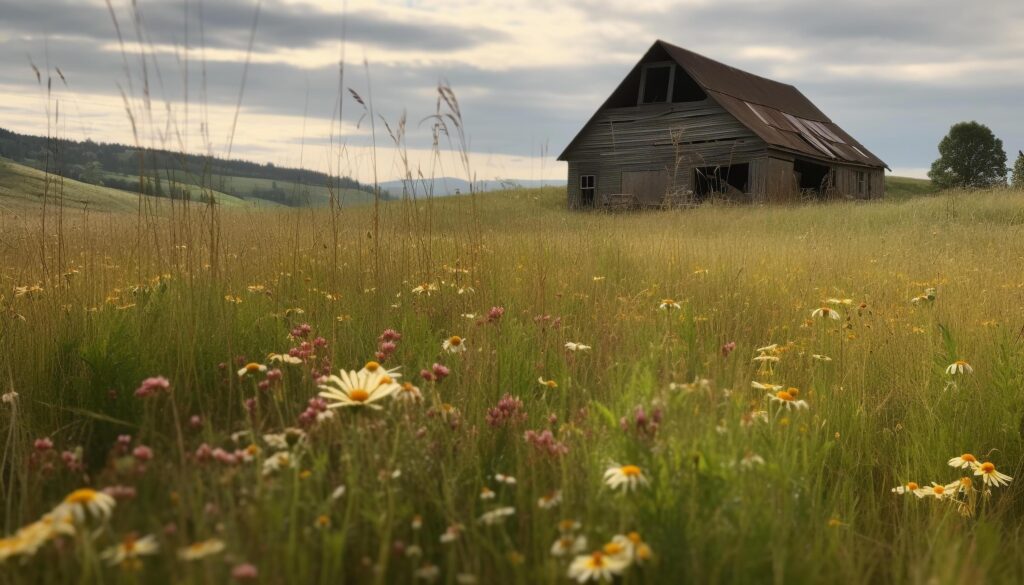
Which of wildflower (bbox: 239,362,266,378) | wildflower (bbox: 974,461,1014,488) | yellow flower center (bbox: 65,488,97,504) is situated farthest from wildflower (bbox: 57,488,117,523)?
wildflower (bbox: 974,461,1014,488)

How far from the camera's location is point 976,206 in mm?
15070

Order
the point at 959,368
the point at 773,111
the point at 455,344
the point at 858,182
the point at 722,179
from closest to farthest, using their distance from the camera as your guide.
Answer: the point at 455,344 → the point at 959,368 → the point at 722,179 → the point at 773,111 → the point at 858,182

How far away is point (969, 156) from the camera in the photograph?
46.0m

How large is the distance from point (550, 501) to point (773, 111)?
85.6 feet

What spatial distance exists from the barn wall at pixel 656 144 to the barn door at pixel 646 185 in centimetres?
16

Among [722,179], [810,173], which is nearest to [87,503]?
[722,179]

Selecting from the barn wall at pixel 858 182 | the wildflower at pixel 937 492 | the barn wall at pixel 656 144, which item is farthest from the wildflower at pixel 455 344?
the barn wall at pixel 858 182

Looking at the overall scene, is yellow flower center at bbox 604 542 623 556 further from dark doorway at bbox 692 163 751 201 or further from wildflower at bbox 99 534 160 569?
dark doorway at bbox 692 163 751 201

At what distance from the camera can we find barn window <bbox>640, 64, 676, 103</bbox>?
72.9 ft

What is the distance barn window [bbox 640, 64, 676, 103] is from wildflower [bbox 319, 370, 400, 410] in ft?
70.3

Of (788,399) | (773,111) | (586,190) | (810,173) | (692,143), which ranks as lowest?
(788,399)

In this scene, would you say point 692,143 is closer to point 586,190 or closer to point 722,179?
point 722,179

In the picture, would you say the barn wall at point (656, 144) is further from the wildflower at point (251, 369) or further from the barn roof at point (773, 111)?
the wildflower at point (251, 369)

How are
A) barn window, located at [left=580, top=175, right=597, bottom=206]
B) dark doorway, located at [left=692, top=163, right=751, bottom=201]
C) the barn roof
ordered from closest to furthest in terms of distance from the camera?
1. the barn roof
2. dark doorway, located at [left=692, top=163, right=751, bottom=201]
3. barn window, located at [left=580, top=175, right=597, bottom=206]
